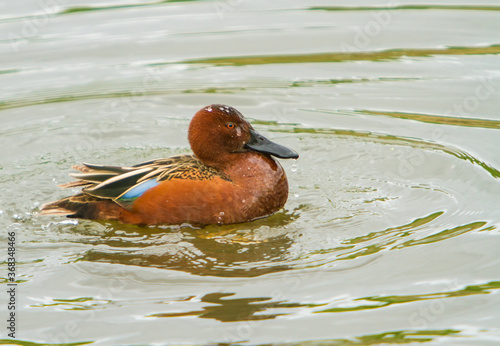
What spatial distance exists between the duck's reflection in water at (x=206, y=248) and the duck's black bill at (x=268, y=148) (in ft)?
2.23

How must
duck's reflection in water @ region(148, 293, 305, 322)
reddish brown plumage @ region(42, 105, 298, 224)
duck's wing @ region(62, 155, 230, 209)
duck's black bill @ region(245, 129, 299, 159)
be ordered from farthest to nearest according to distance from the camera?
duck's black bill @ region(245, 129, 299, 159) → duck's wing @ region(62, 155, 230, 209) → reddish brown plumage @ region(42, 105, 298, 224) → duck's reflection in water @ region(148, 293, 305, 322)

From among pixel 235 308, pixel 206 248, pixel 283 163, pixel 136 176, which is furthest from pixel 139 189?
pixel 283 163

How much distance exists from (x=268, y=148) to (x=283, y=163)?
5.19 feet

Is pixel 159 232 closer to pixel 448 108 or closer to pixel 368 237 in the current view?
pixel 368 237

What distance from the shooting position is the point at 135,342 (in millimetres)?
5402

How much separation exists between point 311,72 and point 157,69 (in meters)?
2.52

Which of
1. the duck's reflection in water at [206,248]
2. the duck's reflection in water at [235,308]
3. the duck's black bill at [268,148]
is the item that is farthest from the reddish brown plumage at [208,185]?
the duck's reflection in water at [235,308]

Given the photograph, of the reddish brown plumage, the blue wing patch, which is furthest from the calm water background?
the blue wing patch

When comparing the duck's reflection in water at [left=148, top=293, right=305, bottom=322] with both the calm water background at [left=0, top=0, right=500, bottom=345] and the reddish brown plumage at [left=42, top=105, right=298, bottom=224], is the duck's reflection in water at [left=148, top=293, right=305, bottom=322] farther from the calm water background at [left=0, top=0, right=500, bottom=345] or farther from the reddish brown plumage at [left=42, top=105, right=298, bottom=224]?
the reddish brown plumage at [left=42, top=105, right=298, bottom=224]

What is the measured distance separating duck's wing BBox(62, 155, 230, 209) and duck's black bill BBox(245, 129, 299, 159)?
491 millimetres

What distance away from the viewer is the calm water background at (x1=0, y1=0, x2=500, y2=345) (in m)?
5.70

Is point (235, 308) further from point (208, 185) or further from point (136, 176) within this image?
point (136, 176)

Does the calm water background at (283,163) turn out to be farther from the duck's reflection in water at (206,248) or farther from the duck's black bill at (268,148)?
the duck's black bill at (268,148)

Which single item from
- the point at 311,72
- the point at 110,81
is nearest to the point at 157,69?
the point at 110,81
